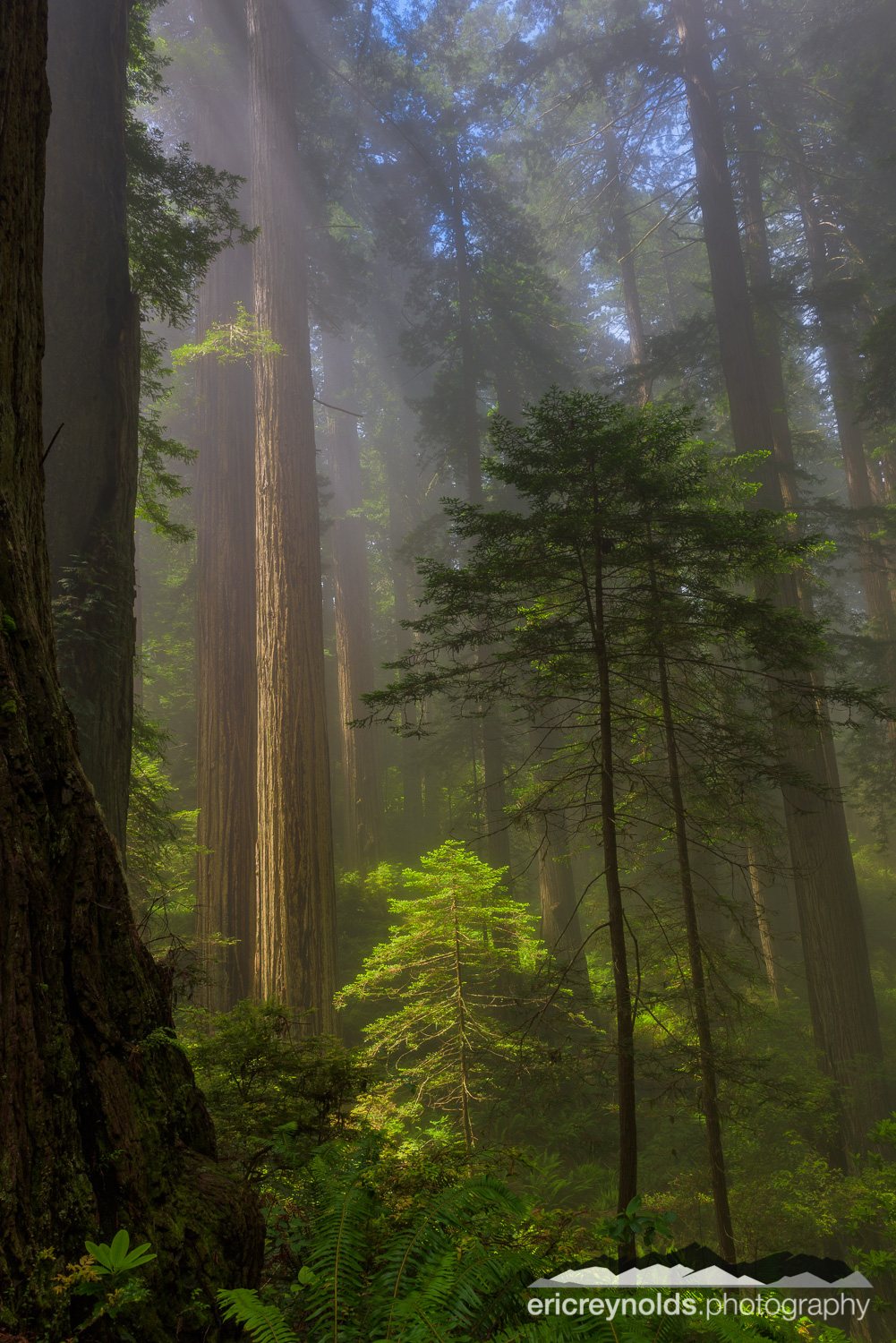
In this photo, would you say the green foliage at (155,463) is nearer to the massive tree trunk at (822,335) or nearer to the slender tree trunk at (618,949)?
the slender tree trunk at (618,949)

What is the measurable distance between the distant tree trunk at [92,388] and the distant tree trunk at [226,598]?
420cm

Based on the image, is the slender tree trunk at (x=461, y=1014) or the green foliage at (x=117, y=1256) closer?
the green foliage at (x=117, y=1256)

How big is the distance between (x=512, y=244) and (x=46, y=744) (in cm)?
1962

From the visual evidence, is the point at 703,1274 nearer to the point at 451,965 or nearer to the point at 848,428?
the point at 451,965

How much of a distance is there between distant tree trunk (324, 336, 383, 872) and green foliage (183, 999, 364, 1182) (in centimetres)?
964

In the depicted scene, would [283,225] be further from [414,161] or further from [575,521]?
[414,161]

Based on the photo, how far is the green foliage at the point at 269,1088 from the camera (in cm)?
287

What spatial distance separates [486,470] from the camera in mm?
5043

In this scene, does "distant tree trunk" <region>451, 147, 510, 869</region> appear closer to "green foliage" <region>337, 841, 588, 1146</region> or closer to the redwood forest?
the redwood forest

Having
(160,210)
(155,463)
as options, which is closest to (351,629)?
(155,463)

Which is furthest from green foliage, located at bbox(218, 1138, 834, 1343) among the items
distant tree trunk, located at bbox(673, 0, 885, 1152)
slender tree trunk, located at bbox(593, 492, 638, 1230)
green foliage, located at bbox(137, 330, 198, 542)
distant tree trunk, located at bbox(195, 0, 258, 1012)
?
distant tree trunk, located at bbox(673, 0, 885, 1152)

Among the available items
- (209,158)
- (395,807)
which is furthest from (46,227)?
(395,807)

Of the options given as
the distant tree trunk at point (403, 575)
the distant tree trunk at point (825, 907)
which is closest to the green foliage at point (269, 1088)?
the distant tree trunk at point (825, 907)

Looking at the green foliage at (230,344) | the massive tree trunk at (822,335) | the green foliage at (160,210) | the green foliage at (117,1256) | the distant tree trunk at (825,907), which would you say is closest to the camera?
the green foliage at (117,1256)
